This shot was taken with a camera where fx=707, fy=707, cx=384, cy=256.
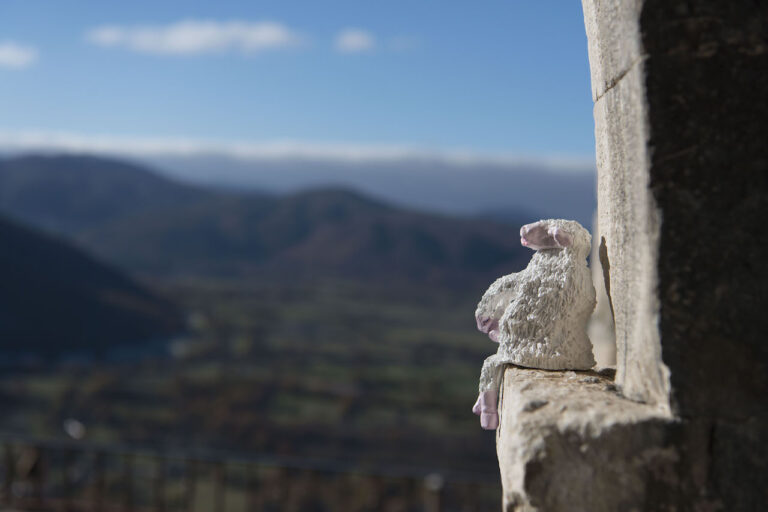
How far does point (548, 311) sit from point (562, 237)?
16 centimetres

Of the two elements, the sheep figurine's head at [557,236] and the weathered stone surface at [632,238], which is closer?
the weathered stone surface at [632,238]

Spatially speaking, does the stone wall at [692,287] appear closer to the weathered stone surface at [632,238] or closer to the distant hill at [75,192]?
the weathered stone surface at [632,238]

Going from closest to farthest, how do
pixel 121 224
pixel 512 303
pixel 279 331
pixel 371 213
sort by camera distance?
pixel 512 303, pixel 279 331, pixel 371 213, pixel 121 224

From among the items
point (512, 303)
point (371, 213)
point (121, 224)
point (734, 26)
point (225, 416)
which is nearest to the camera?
point (734, 26)

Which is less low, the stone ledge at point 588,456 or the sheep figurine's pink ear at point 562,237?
the sheep figurine's pink ear at point 562,237

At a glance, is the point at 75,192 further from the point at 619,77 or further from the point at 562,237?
the point at 619,77

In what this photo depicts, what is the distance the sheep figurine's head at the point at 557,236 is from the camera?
1.50 m

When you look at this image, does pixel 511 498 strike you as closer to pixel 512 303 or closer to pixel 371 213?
pixel 512 303

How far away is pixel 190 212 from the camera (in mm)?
69250

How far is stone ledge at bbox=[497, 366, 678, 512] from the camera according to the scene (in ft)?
3.86

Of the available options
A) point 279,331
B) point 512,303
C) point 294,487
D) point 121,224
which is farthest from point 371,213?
point 512,303

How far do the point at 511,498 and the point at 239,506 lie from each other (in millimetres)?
26989

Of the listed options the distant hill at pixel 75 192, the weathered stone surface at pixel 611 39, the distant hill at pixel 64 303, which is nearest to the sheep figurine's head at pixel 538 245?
the weathered stone surface at pixel 611 39

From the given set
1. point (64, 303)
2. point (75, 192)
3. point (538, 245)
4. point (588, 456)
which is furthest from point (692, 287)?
point (75, 192)
